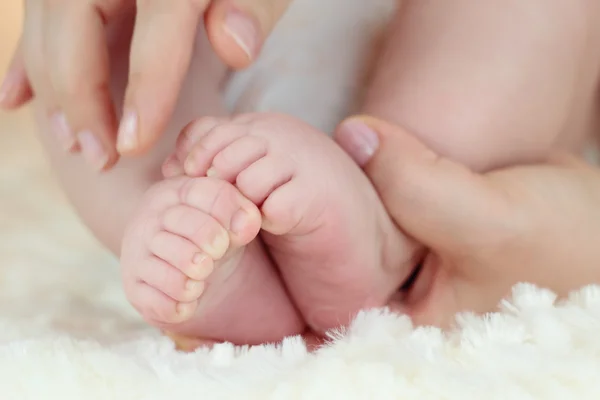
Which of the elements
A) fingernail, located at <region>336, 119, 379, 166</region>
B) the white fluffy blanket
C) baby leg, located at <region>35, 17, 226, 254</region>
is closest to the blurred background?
baby leg, located at <region>35, 17, 226, 254</region>

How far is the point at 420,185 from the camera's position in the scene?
51cm

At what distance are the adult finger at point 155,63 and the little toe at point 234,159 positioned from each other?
47mm

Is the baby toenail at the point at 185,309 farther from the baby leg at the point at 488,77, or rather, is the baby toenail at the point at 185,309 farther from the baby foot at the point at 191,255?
the baby leg at the point at 488,77

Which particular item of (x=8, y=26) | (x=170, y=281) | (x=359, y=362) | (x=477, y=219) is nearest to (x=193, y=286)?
(x=170, y=281)

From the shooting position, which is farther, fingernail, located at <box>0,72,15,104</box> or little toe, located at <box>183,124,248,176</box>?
fingernail, located at <box>0,72,15,104</box>

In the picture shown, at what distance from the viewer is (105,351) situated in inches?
19.2

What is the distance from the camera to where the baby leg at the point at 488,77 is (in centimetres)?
55

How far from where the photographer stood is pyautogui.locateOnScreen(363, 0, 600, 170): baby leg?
55 cm

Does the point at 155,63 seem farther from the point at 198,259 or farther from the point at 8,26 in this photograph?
the point at 8,26

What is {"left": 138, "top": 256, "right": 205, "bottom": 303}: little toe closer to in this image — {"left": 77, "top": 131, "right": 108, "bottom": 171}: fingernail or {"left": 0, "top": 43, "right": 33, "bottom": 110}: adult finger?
{"left": 77, "top": 131, "right": 108, "bottom": 171}: fingernail

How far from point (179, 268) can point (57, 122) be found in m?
0.18

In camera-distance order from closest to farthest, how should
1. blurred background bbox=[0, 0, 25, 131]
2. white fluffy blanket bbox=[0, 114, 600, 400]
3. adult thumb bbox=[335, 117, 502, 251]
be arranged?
white fluffy blanket bbox=[0, 114, 600, 400]
adult thumb bbox=[335, 117, 502, 251]
blurred background bbox=[0, 0, 25, 131]

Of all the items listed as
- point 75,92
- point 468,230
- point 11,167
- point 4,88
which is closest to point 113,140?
point 75,92

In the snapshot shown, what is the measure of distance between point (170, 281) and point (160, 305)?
0.02 meters
